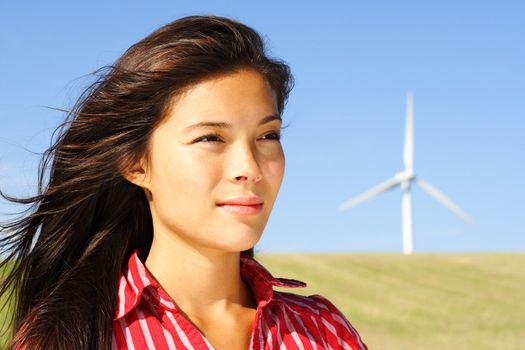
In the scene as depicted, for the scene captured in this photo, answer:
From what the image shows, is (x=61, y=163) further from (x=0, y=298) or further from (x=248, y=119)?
(x=248, y=119)

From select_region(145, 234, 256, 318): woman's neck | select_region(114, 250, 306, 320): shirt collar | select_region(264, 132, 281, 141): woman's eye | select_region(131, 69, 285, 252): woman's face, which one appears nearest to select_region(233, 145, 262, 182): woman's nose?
select_region(131, 69, 285, 252): woman's face

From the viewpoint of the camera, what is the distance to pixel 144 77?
3414 millimetres

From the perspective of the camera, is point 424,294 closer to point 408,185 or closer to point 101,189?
point 408,185

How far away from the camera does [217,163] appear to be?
3227 millimetres

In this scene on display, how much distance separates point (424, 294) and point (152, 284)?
29.6 m

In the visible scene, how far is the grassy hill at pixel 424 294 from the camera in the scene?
25391mm

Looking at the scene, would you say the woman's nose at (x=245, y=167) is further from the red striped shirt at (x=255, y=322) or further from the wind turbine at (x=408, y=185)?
the wind turbine at (x=408, y=185)

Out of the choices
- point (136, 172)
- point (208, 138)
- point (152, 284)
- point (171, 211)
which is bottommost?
point (152, 284)

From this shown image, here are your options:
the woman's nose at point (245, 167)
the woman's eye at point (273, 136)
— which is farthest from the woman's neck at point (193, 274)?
the woman's eye at point (273, 136)

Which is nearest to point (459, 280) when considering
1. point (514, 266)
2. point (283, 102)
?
point (514, 266)

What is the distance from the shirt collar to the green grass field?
19263mm

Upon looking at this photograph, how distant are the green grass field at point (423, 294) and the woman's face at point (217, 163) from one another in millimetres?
19699

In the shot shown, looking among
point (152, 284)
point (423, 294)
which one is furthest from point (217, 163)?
point (423, 294)

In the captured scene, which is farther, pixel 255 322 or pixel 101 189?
pixel 101 189
